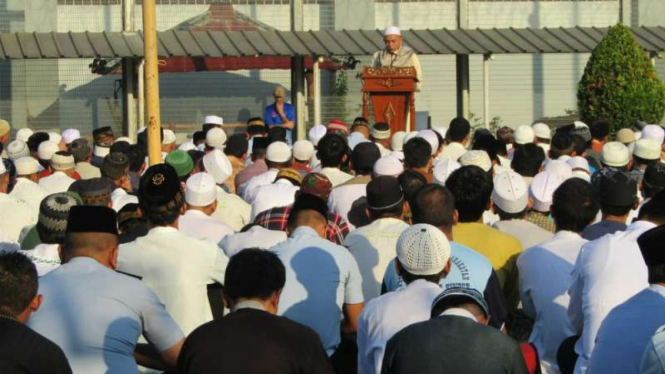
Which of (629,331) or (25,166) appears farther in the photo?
(25,166)

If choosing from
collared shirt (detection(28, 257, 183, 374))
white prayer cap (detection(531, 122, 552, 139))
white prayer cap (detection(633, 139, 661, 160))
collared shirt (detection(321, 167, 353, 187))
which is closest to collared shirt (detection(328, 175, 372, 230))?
collared shirt (detection(321, 167, 353, 187))

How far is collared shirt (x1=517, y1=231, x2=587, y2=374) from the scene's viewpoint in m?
8.56

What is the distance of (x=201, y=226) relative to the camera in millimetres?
9984

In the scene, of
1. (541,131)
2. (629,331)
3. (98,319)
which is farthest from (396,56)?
(629,331)

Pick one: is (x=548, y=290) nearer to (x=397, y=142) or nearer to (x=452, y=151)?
(x=452, y=151)

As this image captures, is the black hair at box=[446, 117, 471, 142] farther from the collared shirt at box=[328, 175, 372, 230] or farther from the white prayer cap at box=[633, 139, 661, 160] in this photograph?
the collared shirt at box=[328, 175, 372, 230]

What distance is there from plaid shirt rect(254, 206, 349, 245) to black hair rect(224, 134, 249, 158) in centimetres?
469

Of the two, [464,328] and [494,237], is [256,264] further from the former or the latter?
[494,237]

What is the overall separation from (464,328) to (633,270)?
2124mm

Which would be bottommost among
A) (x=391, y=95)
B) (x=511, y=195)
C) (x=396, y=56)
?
(x=511, y=195)

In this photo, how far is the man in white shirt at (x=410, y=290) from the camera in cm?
727

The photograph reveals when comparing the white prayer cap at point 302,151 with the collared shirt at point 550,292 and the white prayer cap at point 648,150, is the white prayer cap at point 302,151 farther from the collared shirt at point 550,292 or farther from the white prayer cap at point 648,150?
the collared shirt at point 550,292

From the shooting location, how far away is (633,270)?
25.7 ft

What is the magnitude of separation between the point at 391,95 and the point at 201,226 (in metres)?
10.4
